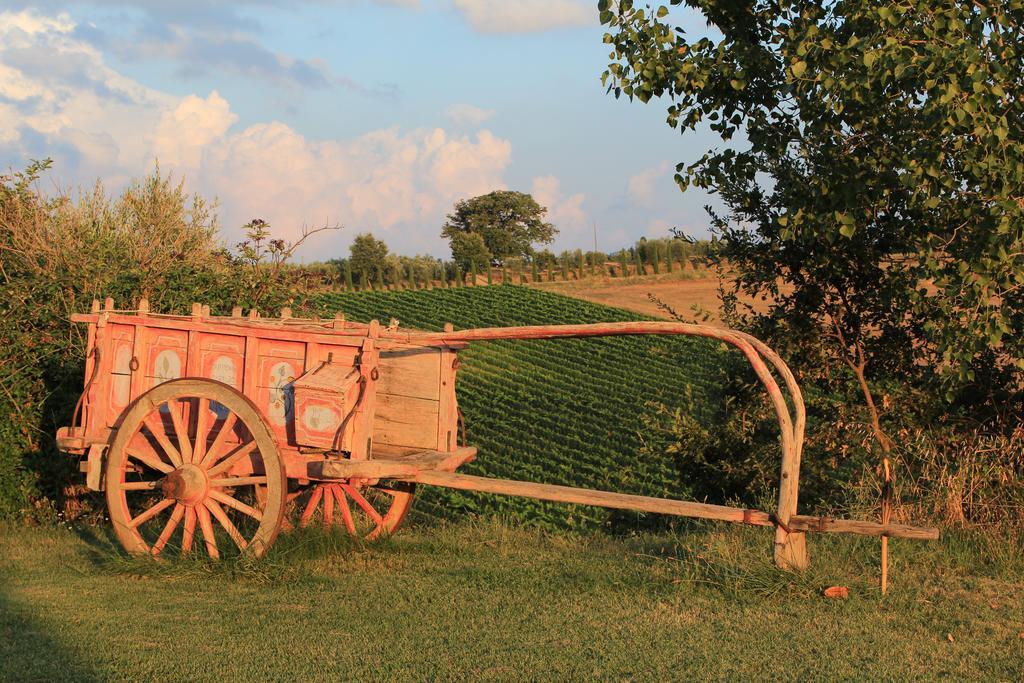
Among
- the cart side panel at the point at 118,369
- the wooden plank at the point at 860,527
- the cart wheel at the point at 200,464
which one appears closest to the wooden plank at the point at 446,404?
the cart wheel at the point at 200,464

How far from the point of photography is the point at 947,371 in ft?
23.6

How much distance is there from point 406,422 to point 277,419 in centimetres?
102

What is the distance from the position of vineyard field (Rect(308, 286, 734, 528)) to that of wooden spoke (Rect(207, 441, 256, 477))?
3973mm

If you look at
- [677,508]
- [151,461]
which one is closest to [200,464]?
[151,461]

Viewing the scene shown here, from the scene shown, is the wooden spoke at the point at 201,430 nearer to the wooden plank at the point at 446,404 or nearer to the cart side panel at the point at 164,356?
the cart side panel at the point at 164,356

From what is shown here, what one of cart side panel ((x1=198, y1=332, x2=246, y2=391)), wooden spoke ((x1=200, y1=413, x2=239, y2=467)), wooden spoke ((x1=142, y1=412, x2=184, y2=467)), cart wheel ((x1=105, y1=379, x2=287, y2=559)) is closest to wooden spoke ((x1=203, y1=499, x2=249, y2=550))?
cart wheel ((x1=105, y1=379, x2=287, y2=559))

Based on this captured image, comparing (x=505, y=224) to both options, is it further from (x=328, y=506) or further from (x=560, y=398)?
(x=328, y=506)

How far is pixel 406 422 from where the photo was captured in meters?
7.54

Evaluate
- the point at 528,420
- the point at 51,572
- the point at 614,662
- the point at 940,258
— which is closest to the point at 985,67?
the point at 940,258

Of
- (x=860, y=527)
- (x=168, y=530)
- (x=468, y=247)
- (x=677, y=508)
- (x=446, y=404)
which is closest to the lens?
(x=860, y=527)

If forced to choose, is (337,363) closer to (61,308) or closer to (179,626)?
(179,626)

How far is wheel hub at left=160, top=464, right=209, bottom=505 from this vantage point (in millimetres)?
6754

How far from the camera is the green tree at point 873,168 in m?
6.74

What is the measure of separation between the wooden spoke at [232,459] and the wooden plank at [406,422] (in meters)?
1.09
